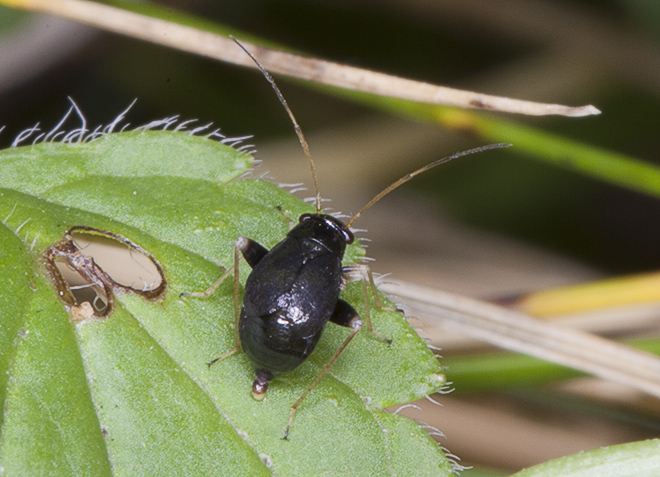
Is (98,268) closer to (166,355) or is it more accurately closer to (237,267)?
(166,355)

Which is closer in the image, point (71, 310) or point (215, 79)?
point (71, 310)

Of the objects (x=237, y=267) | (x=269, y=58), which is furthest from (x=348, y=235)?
(x=269, y=58)

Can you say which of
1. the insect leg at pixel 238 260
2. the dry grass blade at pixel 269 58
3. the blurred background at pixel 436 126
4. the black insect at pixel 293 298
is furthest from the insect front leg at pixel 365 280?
the blurred background at pixel 436 126

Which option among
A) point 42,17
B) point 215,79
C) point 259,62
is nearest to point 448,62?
point 215,79

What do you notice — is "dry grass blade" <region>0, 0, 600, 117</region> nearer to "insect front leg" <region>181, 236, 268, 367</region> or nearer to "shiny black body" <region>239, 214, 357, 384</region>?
"shiny black body" <region>239, 214, 357, 384</region>

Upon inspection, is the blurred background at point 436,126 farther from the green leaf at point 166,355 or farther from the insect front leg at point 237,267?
the insect front leg at point 237,267

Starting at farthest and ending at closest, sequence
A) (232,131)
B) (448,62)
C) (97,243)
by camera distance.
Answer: (448,62), (232,131), (97,243)

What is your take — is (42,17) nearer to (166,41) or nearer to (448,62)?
(166,41)

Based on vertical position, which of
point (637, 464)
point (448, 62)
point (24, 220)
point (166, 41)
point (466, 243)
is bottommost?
point (466, 243)
